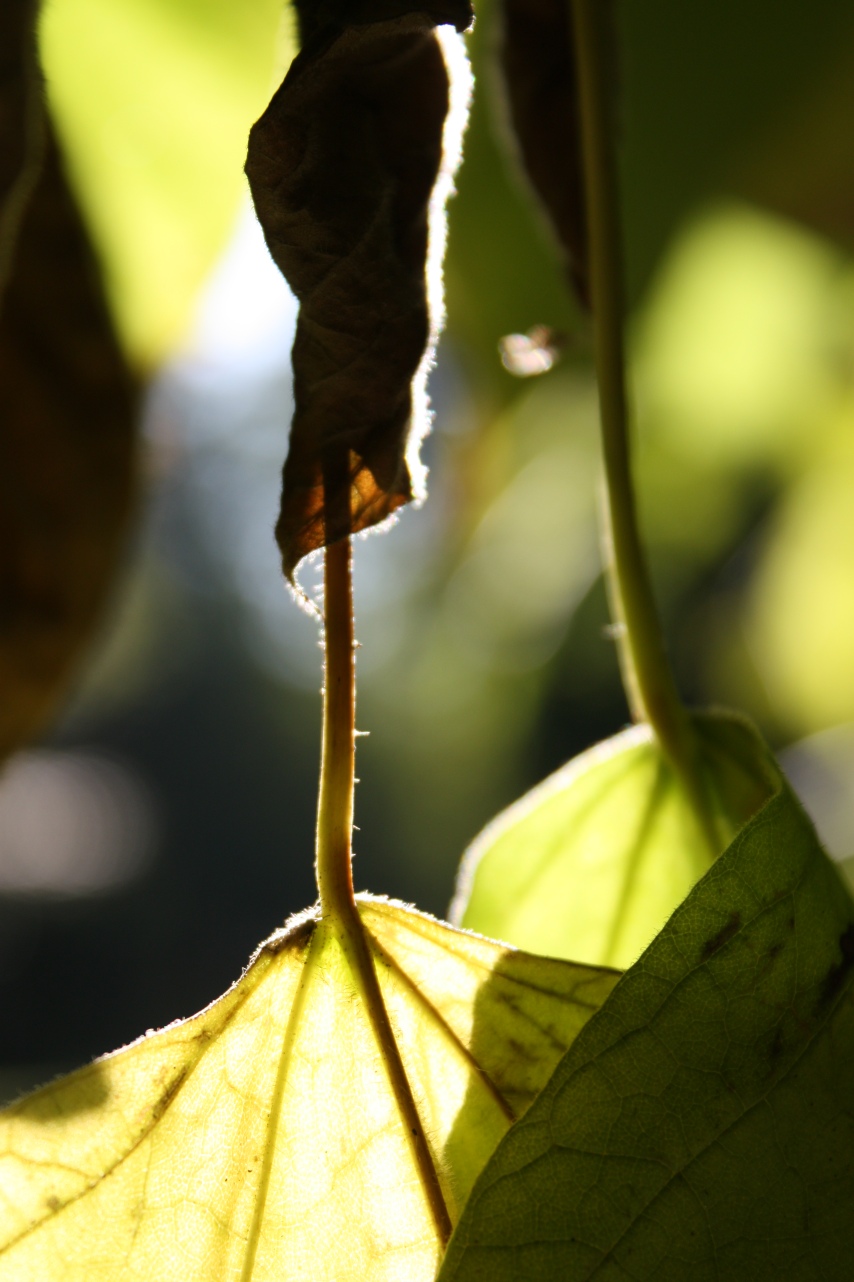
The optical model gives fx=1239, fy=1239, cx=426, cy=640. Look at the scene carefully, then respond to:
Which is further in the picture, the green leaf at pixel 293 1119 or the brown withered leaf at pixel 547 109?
the brown withered leaf at pixel 547 109

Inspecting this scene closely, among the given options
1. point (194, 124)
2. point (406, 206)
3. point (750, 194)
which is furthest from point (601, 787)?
point (750, 194)

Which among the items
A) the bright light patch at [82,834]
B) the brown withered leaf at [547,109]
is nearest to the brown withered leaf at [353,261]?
the brown withered leaf at [547,109]

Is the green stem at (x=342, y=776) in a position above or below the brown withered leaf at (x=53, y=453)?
below

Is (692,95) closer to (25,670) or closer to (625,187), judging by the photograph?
(625,187)

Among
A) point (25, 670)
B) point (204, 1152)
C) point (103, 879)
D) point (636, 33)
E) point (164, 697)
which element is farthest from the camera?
point (164, 697)

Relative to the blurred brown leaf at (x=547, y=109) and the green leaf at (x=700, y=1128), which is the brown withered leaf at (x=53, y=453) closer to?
the blurred brown leaf at (x=547, y=109)

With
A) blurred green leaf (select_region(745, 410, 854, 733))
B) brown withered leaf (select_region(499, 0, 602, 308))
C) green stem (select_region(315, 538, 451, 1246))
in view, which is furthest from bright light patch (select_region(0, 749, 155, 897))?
green stem (select_region(315, 538, 451, 1246))
